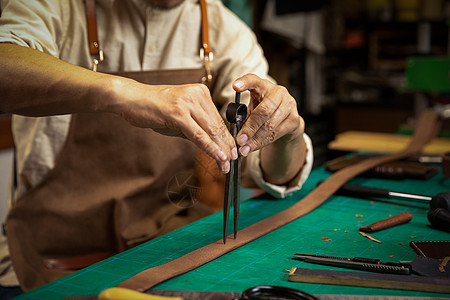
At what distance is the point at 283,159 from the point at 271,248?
1.36 ft

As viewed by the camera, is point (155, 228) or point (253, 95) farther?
point (155, 228)

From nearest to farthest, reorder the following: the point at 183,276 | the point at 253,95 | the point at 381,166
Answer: the point at 183,276 → the point at 253,95 → the point at 381,166

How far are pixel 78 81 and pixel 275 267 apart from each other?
563mm

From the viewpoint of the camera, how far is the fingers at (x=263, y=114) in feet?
3.84

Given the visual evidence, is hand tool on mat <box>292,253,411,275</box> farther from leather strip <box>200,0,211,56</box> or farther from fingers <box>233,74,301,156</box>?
leather strip <box>200,0,211,56</box>

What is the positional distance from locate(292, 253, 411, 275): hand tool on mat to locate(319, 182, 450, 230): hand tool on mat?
13.0 inches

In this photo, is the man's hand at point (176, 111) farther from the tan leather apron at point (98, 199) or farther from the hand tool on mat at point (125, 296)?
the tan leather apron at point (98, 199)

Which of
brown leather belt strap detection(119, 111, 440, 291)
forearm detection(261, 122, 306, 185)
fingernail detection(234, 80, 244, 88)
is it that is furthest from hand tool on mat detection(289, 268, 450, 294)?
forearm detection(261, 122, 306, 185)

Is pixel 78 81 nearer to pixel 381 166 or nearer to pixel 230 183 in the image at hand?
pixel 230 183

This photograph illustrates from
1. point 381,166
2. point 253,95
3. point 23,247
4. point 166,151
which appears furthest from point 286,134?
point 23,247

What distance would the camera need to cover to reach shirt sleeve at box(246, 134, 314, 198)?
1.53 m

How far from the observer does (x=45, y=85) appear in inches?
41.4

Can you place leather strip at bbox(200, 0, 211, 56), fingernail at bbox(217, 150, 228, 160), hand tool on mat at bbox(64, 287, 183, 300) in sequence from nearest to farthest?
hand tool on mat at bbox(64, 287, 183, 300) → fingernail at bbox(217, 150, 228, 160) → leather strip at bbox(200, 0, 211, 56)

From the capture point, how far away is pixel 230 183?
1.13 metres
